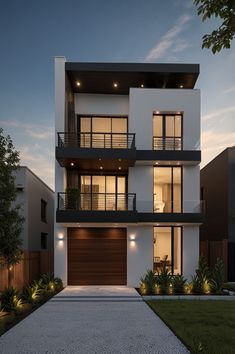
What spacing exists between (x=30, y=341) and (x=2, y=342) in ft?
1.92

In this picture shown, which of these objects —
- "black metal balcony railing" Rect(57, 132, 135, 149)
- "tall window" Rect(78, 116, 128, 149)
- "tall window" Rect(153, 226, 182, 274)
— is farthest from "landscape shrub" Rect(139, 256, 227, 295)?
"tall window" Rect(78, 116, 128, 149)

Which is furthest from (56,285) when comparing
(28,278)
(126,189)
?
(126,189)

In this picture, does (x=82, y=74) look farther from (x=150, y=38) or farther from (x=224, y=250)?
(x=224, y=250)

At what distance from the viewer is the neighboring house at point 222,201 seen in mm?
19139

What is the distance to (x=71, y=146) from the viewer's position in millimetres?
17562

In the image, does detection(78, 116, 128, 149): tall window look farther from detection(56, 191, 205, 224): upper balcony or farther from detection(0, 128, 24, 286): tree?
detection(0, 128, 24, 286): tree

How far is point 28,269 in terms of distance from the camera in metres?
15.0

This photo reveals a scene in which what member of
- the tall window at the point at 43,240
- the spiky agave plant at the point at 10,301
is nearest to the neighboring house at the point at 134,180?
the spiky agave plant at the point at 10,301

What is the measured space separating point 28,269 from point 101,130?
8050 mm

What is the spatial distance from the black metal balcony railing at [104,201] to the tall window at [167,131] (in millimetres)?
2997

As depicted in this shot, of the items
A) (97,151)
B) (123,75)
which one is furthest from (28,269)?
(123,75)

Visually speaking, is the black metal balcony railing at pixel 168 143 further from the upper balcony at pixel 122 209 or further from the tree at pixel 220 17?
the tree at pixel 220 17

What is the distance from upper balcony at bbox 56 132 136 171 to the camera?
53.4 feet

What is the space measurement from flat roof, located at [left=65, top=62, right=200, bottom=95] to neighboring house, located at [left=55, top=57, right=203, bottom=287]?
5 centimetres
